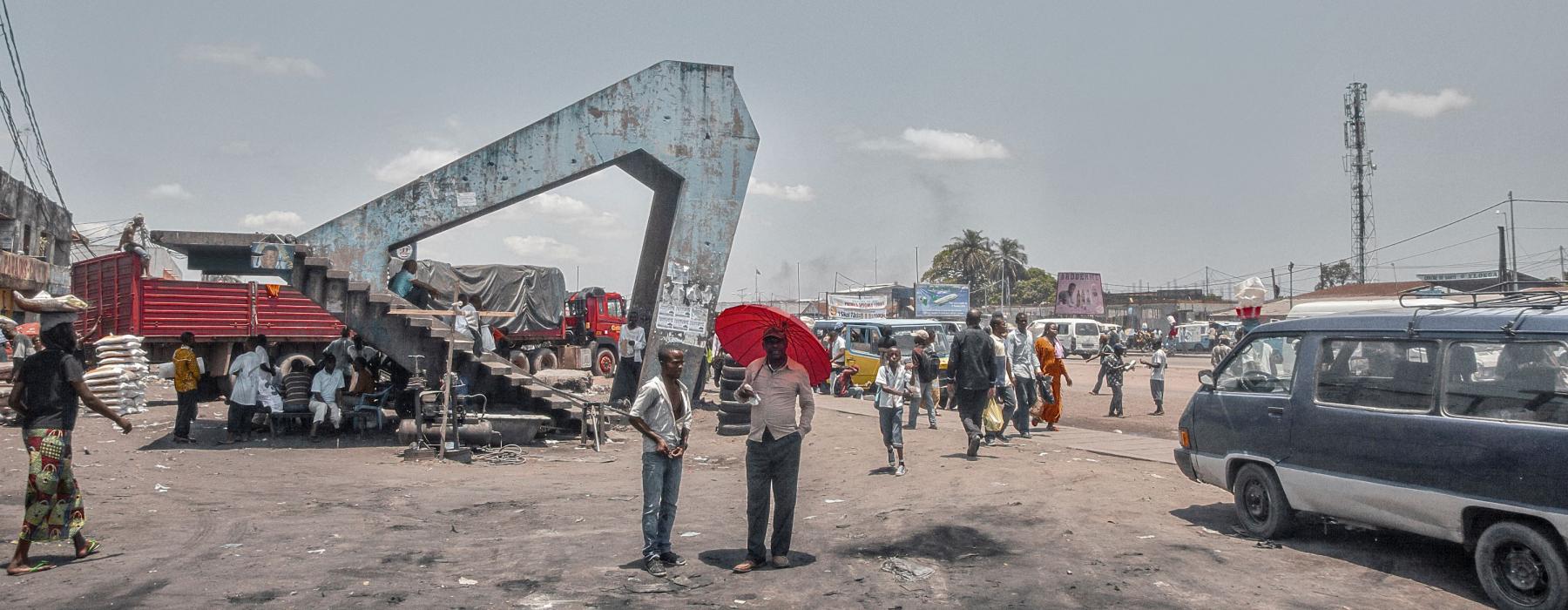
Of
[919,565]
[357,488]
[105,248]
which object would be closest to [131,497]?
[357,488]

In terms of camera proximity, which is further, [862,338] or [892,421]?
[862,338]

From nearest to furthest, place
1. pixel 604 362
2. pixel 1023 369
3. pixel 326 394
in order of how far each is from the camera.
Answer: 1. pixel 1023 369
2. pixel 326 394
3. pixel 604 362

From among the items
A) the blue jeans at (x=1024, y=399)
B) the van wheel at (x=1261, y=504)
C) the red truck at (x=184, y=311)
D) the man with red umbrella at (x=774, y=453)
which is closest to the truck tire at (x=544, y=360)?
the red truck at (x=184, y=311)

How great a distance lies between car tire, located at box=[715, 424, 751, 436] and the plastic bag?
4235 millimetres

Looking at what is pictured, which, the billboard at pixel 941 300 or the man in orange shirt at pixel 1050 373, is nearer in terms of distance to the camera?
the man in orange shirt at pixel 1050 373

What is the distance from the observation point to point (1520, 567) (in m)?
5.16

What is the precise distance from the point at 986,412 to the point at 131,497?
28.7ft

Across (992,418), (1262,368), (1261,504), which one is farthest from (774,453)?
(992,418)

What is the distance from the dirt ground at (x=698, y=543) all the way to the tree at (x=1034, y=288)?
76340 mm

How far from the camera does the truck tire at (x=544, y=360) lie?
25875mm

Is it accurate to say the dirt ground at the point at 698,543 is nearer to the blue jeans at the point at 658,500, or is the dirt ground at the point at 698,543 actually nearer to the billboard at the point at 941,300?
the blue jeans at the point at 658,500

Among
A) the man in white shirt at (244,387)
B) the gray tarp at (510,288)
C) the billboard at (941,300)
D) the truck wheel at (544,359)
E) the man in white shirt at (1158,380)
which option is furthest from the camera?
the billboard at (941,300)

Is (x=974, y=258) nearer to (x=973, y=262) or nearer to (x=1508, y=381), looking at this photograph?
(x=973, y=262)

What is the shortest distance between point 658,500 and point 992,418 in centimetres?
628
